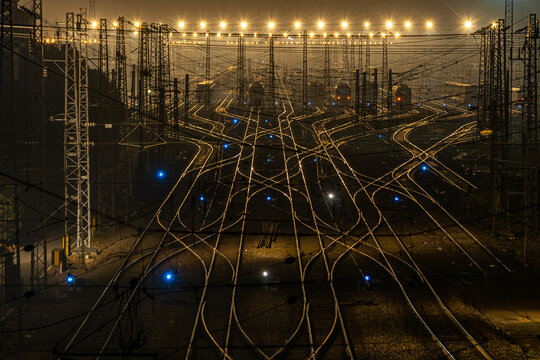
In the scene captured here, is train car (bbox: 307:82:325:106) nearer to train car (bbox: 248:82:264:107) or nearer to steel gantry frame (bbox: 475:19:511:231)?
train car (bbox: 248:82:264:107)

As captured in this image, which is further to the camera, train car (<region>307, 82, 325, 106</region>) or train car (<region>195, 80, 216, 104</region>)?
train car (<region>307, 82, 325, 106</region>)

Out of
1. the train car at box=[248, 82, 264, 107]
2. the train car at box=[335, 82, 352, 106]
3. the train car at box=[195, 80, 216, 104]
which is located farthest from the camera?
the train car at box=[195, 80, 216, 104]

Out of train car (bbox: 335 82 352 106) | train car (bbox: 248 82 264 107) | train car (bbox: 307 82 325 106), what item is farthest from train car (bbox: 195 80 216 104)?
train car (bbox: 335 82 352 106)

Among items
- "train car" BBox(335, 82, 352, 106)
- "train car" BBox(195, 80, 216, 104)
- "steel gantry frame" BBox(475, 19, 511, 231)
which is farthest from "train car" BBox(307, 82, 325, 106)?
"steel gantry frame" BBox(475, 19, 511, 231)

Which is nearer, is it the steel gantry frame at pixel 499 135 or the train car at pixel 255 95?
the steel gantry frame at pixel 499 135

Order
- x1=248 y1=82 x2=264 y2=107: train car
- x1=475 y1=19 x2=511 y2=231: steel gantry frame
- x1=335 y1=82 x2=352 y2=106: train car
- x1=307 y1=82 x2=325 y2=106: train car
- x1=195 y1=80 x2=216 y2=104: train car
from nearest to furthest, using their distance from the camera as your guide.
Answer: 1. x1=475 y1=19 x2=511 y2=231: steel gantry frame
2. x1=248 y1=82 x2=264 y2=107: train car
3. x1=335 y1=82 x2=352 y2=106: train car
4. x1=195 y1=80 x2=216 y2=104: train car
5. x1=307 y1=82 x2=325 y2=106: train car

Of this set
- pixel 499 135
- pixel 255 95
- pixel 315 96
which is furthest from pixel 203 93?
pixel 499 135

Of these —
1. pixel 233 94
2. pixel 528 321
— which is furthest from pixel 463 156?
pixel 233 94

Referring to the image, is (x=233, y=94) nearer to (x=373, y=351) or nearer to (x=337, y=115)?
(x=337, y=115)

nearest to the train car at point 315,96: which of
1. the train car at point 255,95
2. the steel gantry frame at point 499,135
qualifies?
the train car at point 255,95

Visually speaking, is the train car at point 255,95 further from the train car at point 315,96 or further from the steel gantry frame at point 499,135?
the steel gantry frame at point 499,135

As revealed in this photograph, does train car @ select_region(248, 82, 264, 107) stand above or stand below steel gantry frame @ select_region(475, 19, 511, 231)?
above
